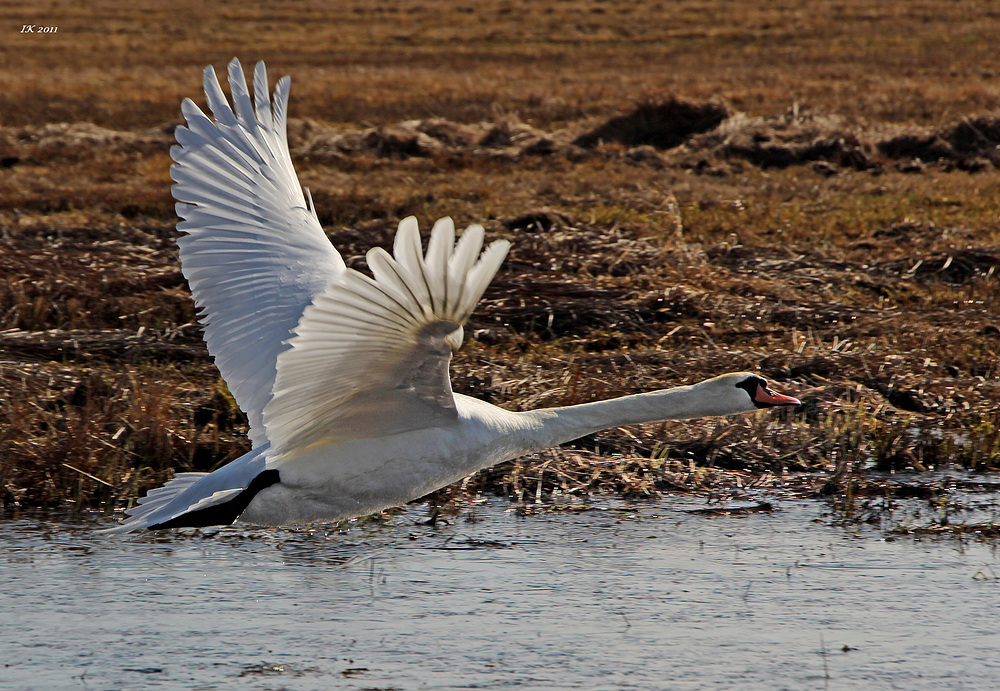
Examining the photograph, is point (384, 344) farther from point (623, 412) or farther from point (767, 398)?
point (767, 398)

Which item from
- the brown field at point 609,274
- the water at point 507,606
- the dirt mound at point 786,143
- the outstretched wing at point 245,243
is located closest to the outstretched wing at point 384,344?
the outstretched wing at point 245,243

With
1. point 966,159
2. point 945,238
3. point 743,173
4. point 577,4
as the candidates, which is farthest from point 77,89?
point 577,4

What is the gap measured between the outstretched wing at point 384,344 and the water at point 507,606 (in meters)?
0.74

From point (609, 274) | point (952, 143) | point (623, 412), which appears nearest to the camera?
point (623, 412)

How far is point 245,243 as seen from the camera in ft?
17.0

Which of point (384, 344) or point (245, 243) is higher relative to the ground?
point (245, 243)

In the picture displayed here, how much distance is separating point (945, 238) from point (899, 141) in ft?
19.8

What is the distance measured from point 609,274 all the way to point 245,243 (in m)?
4.86

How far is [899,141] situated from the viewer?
16797 mm

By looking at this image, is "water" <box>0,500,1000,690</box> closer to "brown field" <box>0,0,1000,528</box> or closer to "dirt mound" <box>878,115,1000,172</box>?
"brown field" <box>0,0,1000,528</box>

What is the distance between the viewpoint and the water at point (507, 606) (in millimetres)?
4305

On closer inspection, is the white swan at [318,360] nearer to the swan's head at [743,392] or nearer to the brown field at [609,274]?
the swan's head at [743,392]

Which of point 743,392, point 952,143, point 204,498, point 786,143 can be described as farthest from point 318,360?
point 952,143

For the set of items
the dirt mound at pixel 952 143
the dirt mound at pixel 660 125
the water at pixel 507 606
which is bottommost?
the water at pixel 507 606
